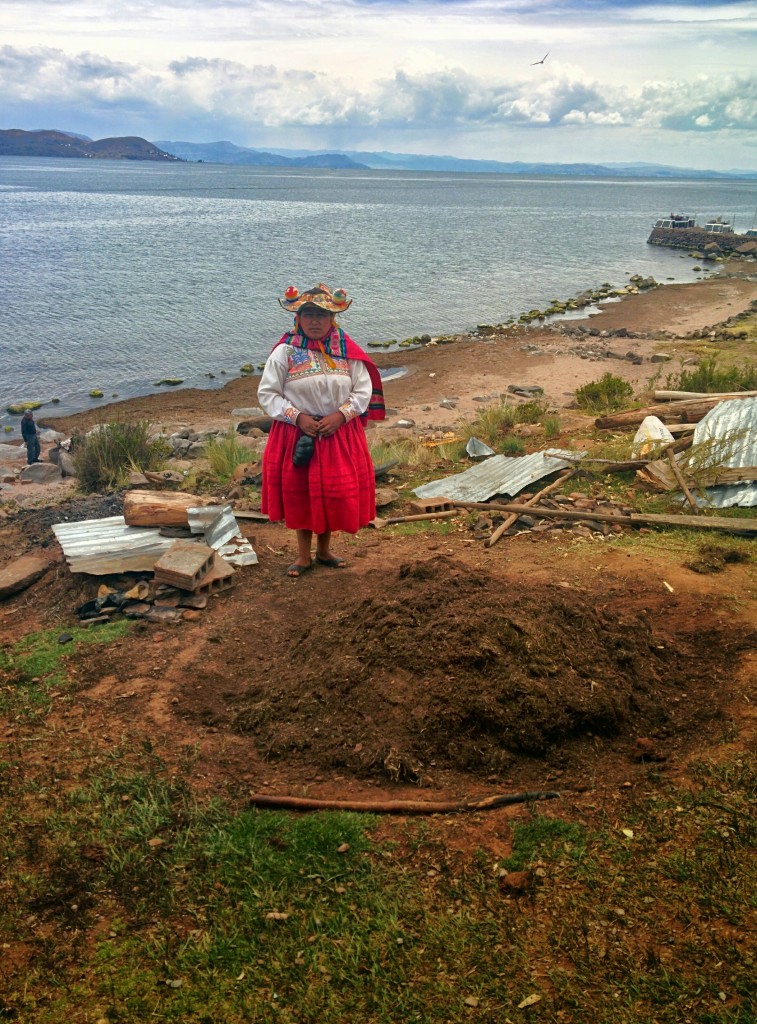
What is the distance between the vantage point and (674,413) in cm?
976

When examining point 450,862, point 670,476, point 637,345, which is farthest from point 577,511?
point 637,345

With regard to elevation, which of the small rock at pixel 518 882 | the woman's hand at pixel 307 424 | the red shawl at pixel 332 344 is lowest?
the small rock at pixel 518 882

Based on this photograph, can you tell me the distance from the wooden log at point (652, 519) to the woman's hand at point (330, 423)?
247 cm

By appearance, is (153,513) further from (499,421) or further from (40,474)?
(40,474)

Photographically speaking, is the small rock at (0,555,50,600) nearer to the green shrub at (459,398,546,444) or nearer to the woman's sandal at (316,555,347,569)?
the woman's sandal at (316,555,347,569)

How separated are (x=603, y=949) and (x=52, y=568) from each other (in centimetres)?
537

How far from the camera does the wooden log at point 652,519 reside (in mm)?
6734

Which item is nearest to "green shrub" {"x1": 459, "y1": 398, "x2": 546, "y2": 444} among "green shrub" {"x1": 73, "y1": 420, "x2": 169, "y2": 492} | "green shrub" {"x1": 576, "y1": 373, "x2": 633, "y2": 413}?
"green shrub" {"x1": 576, "y1": 373, "x2": 633, "y2": 413}

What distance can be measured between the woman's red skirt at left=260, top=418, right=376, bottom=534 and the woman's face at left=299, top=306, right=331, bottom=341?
67 cm

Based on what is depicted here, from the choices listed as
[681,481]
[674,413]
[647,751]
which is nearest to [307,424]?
[647,751]

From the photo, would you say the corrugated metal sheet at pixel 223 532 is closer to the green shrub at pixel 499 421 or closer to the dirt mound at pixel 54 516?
the dirt mound at pixel 54 516

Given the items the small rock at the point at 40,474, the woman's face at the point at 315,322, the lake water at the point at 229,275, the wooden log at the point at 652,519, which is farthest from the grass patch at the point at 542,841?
the lake water at the point at 229,275

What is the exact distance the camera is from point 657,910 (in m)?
2.92

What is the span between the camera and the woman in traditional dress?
562 centimetres
